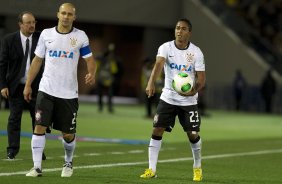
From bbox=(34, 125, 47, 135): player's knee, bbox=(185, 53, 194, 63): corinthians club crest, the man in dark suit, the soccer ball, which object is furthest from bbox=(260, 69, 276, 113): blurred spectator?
bbox=(34, 125, 47, 135): player's knee

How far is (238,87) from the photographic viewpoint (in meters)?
39.3

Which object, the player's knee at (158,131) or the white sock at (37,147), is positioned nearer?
the white sock at (37,147)

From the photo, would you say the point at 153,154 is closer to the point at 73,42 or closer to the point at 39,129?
the point at 39,129

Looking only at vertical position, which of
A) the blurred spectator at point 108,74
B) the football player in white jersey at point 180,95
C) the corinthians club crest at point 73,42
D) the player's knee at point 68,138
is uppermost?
the corinthians club crest at point 73,42

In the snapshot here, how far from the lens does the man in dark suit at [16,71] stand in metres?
13.5

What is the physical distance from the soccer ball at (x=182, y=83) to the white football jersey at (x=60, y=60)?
4.40ft

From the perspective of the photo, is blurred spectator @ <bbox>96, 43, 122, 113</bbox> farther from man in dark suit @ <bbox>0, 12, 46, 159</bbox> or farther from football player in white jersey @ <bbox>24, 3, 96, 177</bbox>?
football player in white jersey @ <bbox>24, 3, 96, 177</bbox>

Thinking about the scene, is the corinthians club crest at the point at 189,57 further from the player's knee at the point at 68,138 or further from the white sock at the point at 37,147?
the white sock at the point at 37,147

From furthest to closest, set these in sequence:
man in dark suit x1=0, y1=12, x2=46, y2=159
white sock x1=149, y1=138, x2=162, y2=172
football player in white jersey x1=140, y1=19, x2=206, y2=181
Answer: man in dark suit x1=0, y1=12, x2=46, y2=159
white sock x1=149, y1=138, x2=162, y2=172
football player in white jersey x1=140, y1=19, x2=206, y2=181

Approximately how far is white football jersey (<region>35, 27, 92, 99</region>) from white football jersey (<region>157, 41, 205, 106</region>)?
1.21 meters

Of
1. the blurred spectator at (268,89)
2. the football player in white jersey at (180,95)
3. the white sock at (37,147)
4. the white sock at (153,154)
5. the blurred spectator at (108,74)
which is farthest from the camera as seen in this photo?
the blurred spectator at (268,89)

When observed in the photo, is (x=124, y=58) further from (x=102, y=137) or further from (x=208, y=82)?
(x=102, y=137)

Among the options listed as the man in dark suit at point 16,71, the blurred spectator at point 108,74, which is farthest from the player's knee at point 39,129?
the blurred spectator at point 108,74

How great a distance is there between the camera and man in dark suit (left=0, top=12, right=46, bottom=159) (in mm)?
13531
